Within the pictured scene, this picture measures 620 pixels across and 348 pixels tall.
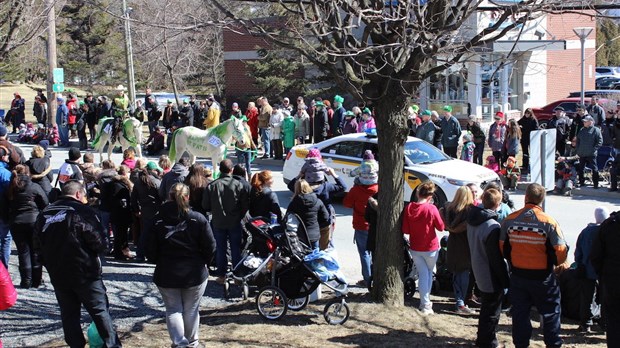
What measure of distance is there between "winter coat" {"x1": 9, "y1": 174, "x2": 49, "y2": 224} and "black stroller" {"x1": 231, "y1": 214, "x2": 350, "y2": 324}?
3.03 meters

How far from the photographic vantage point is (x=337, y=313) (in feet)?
30.1

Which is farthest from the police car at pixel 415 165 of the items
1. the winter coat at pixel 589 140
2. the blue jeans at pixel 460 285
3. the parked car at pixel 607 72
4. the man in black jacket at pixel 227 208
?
the parked car at pixel 607 72

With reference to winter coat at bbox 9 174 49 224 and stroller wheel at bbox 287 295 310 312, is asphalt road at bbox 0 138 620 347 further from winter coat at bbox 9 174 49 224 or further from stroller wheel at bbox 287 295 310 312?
stroller wheel at bbox 287 295 310 312

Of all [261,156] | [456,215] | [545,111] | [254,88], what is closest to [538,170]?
[456,215]

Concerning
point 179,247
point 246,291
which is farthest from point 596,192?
point 179,247

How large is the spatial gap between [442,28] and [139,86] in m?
44.6

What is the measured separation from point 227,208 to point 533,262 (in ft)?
14.6

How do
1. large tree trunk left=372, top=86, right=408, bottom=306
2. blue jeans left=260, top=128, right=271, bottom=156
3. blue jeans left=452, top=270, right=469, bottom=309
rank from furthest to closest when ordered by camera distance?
blue jeans left=260, top=128, right=271, bottom=156 < blue jeans left=452, top=270, right=469, bottom=309 < large tree trunk left=372, top=86, right=408, bottom=306

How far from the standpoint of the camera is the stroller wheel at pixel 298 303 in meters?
9.66

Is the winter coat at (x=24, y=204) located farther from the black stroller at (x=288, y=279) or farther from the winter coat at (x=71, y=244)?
the winter coat at (x=71, y=244)

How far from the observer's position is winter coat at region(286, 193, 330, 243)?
10.2 metres

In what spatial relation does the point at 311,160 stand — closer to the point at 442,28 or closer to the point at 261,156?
the point at 442,28

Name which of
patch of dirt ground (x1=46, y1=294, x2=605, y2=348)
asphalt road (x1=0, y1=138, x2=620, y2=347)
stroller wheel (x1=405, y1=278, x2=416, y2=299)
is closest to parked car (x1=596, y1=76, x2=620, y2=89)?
asphalt road (x1=0, y1=138, x2=620, y2=347)

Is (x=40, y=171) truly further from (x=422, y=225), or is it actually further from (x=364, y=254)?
(x=422, y=225)
